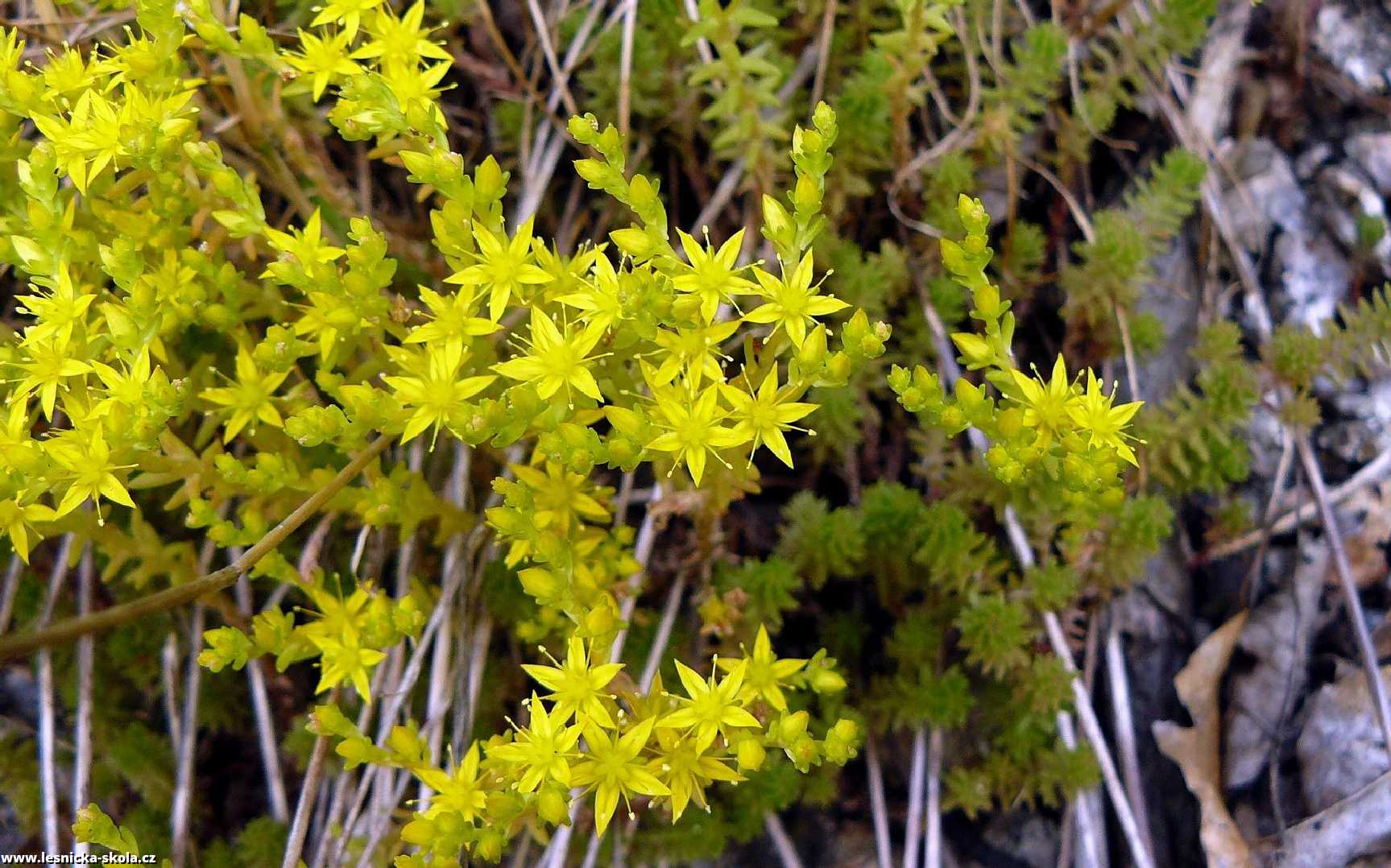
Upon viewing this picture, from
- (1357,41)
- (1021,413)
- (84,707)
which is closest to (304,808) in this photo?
(84,707)

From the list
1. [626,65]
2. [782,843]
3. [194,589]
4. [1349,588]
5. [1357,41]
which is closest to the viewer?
[194,589]

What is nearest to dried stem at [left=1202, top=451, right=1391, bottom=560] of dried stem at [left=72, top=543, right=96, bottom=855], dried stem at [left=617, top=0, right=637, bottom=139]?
dried stem at [left=617, top=0, right=637, bottom=139]

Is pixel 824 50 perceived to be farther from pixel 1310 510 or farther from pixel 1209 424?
pixel 1310 510

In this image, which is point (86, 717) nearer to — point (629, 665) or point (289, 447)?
point (289, 447)

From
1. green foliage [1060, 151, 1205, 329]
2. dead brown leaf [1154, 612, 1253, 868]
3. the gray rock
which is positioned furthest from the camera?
the gray rock

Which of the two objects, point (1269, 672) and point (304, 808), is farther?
point (1269, 672)

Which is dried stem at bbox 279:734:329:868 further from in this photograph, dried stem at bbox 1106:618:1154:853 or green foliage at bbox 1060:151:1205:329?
green foliage at bbox 1060:151:1205:329

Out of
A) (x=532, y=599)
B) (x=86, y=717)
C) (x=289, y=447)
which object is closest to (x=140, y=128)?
(x=289, y=447)
